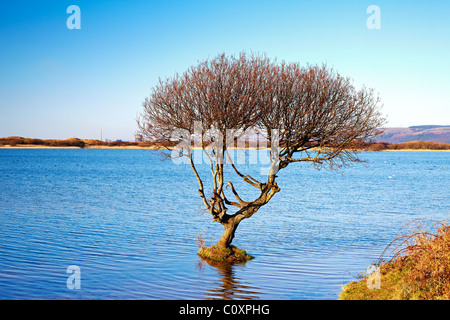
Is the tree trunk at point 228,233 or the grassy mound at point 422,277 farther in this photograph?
the tree trunk at point 228,233

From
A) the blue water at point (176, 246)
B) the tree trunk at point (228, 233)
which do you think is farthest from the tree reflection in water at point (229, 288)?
the tree trunk at point (228, 233)

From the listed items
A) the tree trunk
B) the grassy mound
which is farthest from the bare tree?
the grassy mound

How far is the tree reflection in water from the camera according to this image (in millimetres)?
15552

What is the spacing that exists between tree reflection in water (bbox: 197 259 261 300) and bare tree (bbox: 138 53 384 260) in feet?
7.90

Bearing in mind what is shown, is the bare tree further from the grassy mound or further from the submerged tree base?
the grassy mound

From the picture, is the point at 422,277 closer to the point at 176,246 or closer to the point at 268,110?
the point at 268,110

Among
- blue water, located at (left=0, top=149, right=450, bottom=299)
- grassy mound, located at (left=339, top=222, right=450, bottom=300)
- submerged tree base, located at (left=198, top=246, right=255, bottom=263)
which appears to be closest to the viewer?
grassy mound, located at (left=339, top=222, right=450, bottom=300)

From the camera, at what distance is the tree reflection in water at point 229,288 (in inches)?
612

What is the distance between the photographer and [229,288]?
16.5 m

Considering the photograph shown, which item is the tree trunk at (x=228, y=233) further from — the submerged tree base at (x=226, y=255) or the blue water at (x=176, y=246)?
the blue water at (x=176, y=246)

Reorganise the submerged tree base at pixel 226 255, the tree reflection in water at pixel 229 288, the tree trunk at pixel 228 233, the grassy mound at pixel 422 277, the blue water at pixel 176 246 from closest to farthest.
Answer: the grassy mound at pixel 422 277 < the tree reflection in water at pixel 229 288 < the blue water at pixel 176 246 < the tree trunk at pixel 228 233 < the submerged tree base at pixel 226 255

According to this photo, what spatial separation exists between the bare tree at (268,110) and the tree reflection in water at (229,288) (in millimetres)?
2408

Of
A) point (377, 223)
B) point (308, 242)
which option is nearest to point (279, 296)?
point (308, 242)
